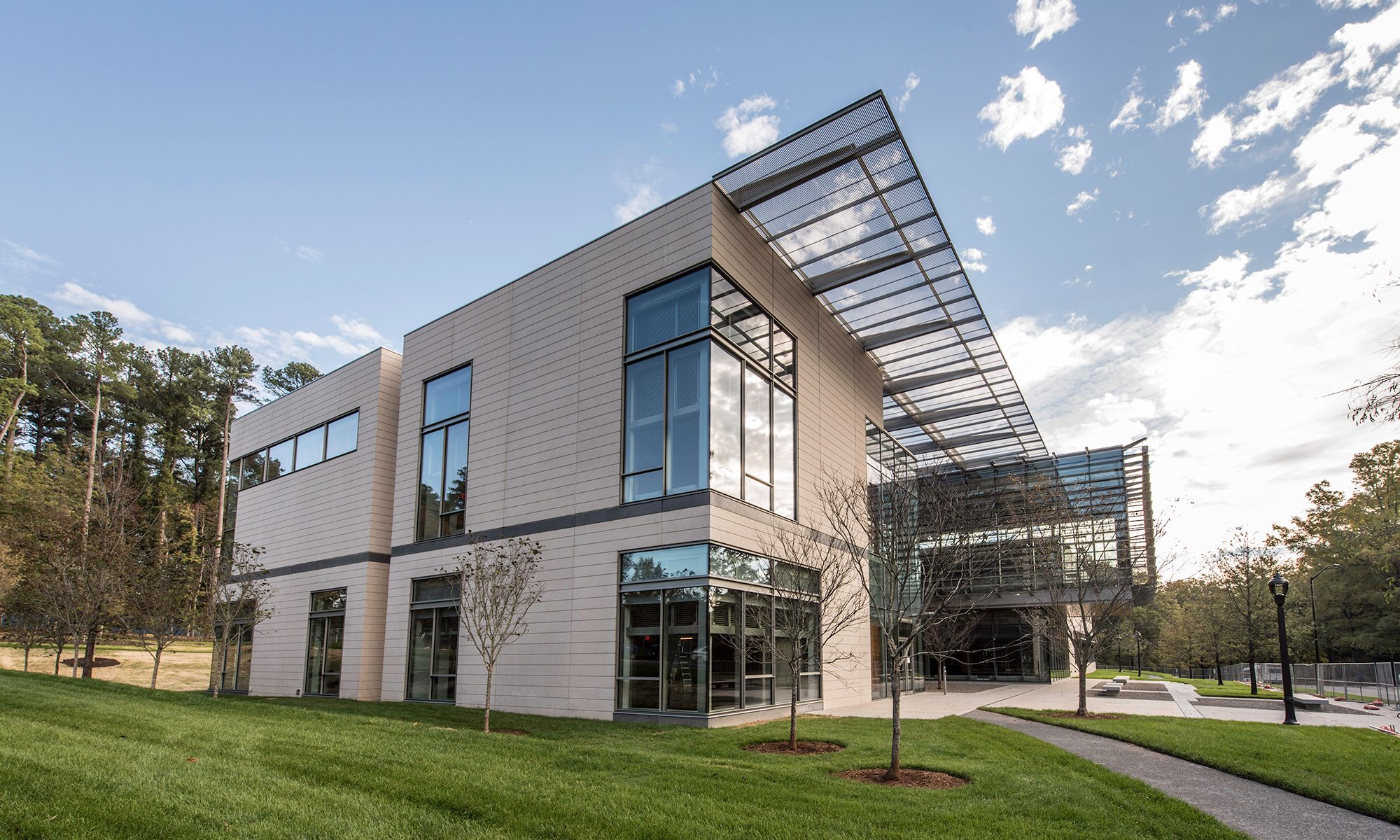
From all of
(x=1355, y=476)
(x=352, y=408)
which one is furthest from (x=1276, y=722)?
(x=1355, y=476)

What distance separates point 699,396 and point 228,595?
1430 centimetres

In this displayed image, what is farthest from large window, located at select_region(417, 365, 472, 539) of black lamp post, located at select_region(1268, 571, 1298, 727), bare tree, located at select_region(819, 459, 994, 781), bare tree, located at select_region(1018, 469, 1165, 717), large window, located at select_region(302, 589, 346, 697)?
black lamp post, located at select_region(1268, 571, 1298, 727)

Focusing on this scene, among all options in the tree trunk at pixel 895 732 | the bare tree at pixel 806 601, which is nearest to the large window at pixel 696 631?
the bare tree at pixel 806 601

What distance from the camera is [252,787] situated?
21.5 feet

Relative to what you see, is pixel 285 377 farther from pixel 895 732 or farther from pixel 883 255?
pixel 895 732

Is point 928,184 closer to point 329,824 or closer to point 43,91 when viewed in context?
point 329,824

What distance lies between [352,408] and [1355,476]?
168ft

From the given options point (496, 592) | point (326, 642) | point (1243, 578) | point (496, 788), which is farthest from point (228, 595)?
point (1243, 578)

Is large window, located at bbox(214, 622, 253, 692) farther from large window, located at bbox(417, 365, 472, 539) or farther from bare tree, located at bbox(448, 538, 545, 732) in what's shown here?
bare tree, located at bbox(448, 538, 545, 732)

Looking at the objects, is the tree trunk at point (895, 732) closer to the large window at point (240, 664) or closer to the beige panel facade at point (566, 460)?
the beige panel facade at point (566, 460)

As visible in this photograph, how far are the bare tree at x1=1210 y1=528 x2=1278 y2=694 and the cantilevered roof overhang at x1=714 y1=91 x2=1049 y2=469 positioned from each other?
45.0 feet

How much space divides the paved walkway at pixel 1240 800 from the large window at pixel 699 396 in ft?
24.2

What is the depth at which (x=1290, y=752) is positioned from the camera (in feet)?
35.3

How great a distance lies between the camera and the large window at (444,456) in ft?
61.7
